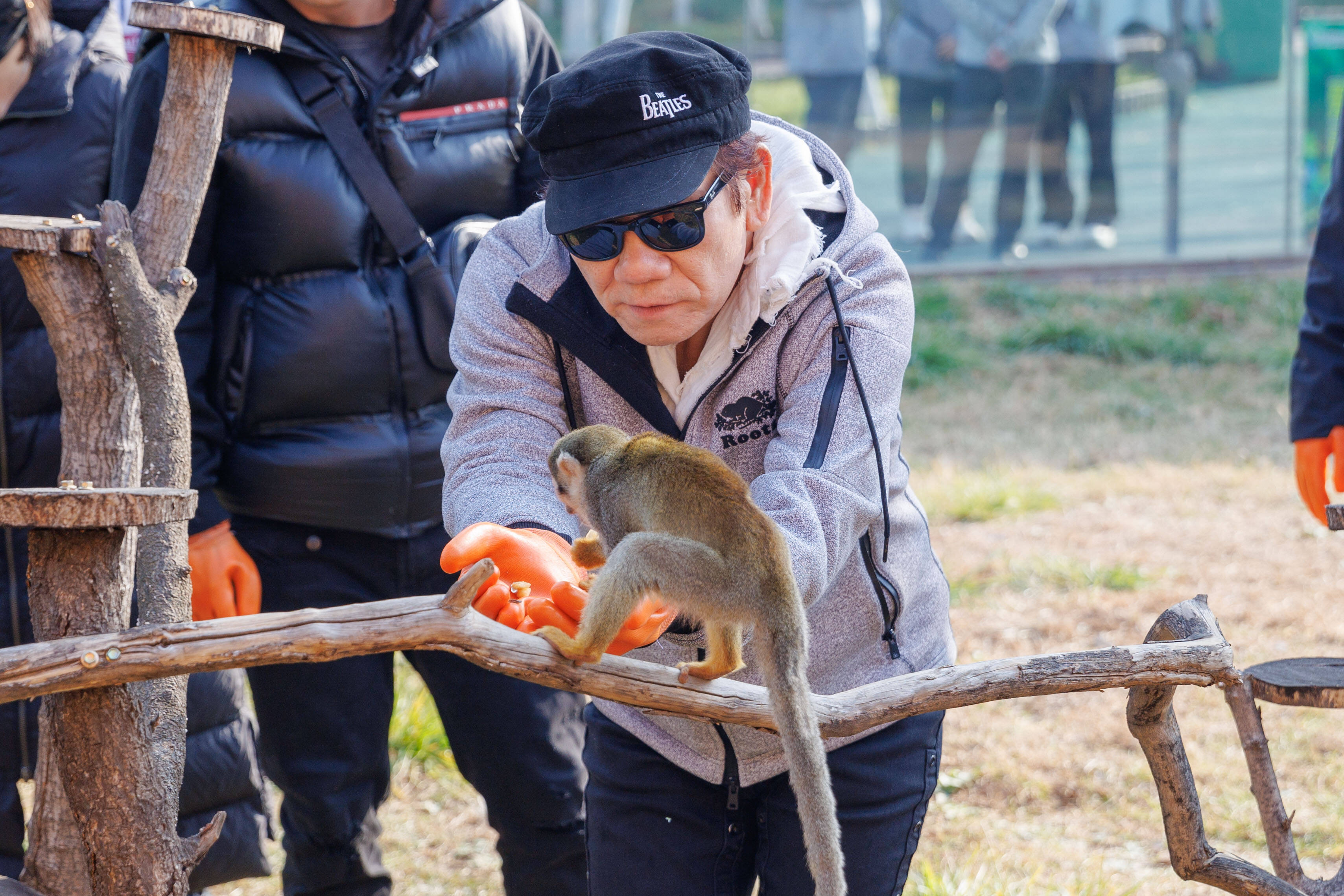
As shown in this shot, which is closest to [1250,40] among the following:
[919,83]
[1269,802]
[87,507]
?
[919,83]

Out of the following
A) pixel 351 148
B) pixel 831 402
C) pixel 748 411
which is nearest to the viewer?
pixel 831 402

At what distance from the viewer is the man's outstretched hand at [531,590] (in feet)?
5.38

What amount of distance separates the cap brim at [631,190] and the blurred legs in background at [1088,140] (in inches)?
284

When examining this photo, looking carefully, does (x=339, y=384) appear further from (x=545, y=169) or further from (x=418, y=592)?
(x=545, y=169)

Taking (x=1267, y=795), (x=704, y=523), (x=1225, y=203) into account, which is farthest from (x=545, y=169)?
(x=1225, y=203)

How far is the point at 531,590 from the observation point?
1.73 m

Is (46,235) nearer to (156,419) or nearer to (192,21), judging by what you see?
(156,419)

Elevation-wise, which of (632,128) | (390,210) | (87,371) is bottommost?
(87,371)

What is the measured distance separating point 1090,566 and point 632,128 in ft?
13.3

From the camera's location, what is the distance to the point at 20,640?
110 inches

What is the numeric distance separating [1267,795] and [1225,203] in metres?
7.12

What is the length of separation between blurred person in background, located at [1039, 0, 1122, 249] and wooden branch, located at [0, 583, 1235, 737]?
23.2ft

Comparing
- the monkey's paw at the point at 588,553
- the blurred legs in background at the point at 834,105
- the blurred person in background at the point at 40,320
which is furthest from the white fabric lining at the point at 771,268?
the blurred legs in background at the point at 834,105

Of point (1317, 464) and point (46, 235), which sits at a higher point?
point (46, 235)
